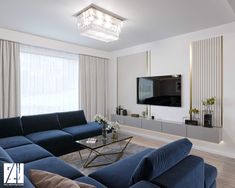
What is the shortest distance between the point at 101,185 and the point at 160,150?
0.65 m

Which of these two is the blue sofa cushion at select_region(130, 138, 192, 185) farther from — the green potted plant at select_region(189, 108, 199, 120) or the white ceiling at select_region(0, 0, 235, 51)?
the green potted plant at select_region(189, 108, 199, 120)

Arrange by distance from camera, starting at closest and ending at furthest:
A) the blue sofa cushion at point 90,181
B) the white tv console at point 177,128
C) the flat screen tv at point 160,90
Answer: the blue sofa cushion at point 90,181
the white tv console at point 177,128
the flat screen tv at point 160,90

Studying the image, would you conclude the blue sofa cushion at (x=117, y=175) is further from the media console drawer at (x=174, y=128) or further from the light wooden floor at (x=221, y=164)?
the media console drawer at (x=174, y=128)

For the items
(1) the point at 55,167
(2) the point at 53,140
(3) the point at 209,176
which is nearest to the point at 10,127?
(2) the point at 53,140

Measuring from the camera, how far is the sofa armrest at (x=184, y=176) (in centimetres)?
122

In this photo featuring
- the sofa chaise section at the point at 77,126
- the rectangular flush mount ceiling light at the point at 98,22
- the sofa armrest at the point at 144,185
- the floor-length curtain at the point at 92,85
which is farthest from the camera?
the floor-length curtain at the point at 92,85

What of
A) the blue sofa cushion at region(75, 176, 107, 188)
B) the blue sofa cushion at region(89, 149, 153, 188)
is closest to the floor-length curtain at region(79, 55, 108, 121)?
the blue sofa cushion at region(89, 149, 153, 188)

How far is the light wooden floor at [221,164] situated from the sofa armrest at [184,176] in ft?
3.64

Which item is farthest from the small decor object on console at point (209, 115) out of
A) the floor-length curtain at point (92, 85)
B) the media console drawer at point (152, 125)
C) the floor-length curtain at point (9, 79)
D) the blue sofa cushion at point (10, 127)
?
the floor-length curtain at point (9, 79)

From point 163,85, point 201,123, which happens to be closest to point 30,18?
point 163,85

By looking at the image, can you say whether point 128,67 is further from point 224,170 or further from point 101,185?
point 101,185

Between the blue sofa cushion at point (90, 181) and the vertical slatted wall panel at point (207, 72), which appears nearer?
the blue sofa cushion at point (90, 181)

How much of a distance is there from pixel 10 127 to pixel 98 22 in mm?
2542

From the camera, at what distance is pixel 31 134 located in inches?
129
